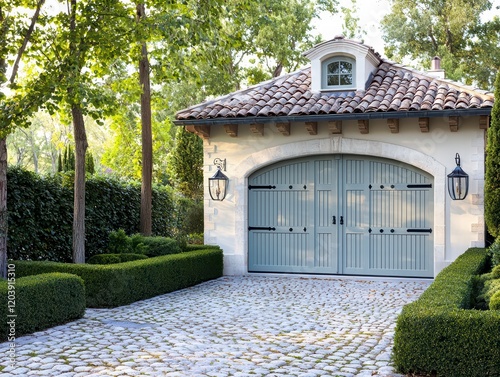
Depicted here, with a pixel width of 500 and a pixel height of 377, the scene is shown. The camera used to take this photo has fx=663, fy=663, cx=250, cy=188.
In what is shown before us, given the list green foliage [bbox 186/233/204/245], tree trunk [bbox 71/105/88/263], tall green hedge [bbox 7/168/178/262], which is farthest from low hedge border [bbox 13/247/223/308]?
green foliage [bbox 186/233/204/245]

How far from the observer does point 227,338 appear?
7.61 m

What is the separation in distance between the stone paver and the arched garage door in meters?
1.79

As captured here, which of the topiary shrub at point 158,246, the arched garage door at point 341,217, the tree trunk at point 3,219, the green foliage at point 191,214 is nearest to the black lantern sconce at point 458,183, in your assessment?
the arched garage door at point 341,217

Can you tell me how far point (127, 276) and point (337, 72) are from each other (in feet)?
21.7

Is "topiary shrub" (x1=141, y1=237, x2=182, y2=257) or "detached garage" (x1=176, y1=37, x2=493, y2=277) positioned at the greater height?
"detached garage" (x1=176, y1=37, x2=493, y2=277)

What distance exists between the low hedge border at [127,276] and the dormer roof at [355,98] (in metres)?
3.25

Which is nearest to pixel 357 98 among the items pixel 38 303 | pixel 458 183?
pixel 458 183

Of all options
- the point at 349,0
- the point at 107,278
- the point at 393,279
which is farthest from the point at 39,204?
the point at 349,0

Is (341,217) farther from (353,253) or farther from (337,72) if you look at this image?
(337,72)

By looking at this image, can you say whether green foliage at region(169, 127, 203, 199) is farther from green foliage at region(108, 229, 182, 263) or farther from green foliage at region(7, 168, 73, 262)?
green foliage at region(7, 168, 73, 262)

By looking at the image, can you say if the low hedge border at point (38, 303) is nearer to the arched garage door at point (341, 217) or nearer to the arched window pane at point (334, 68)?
the arched garage door at point (341, 217)

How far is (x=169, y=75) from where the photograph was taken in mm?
13289

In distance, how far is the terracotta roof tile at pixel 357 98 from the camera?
40.7 feet

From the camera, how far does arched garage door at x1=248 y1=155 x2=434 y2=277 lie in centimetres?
1300
